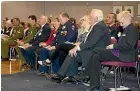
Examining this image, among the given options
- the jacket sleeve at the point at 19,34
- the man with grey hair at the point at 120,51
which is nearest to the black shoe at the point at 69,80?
the man with grey hair at the point at 120,51

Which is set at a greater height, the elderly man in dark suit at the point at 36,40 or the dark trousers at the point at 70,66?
the elderly man in dark suit at the point at 36,40

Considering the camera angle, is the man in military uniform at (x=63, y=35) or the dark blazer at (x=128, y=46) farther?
the man in military uniform at (x=63, y=35)

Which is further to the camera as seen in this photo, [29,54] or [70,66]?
[29,54]

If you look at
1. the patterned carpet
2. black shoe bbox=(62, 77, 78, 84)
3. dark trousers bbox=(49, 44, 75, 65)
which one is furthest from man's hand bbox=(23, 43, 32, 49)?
black shoe bbox=(62, 77, 78, 84)

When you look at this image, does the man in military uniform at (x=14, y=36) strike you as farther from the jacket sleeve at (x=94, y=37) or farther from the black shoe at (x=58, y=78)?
the jacket sleeve at (x=94, y=37)

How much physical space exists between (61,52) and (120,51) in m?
1.51

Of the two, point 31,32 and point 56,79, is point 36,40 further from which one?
point 56,79

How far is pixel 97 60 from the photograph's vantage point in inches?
174

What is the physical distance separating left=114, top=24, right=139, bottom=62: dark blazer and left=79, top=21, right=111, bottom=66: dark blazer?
1.18 ft

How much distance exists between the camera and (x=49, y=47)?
6.20m

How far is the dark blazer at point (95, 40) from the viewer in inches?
180

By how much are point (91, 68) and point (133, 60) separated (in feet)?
1.87

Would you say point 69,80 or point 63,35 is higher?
point 63,35

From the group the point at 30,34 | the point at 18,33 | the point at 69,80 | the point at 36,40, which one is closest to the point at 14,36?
the point at 18,33
